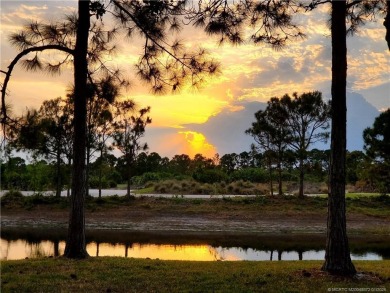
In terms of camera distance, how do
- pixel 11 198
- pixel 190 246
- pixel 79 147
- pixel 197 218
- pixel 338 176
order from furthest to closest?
pixel 11 198 → pixel 197 218 → pixel 190 246 → pixel 79 147 → pixel 338 176

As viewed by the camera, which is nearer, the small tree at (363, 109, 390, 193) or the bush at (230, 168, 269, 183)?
the small tree at (363, 109, 390, 193)

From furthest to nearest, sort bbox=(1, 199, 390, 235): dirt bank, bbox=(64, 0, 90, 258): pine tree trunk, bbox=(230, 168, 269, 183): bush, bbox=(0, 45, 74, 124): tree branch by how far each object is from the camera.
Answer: bbox=(230, 168, 269, 183): bush
bbox=(1, 199, 390, 235): dirt bank
bbox=(64, 0, 90, 258): pine tree trunk
bbox=(0, 45, 74, 124): tree branch

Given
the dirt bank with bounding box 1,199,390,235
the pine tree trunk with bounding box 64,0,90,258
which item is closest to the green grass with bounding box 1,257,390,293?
the pine tree trunk with bounding box 64,0,90,258

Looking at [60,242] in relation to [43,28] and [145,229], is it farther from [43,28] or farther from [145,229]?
[43,28]

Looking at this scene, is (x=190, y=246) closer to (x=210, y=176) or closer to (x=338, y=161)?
(x=338, y=161)

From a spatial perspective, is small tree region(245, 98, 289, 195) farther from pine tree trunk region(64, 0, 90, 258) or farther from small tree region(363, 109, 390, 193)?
pine tree trunk region(64, 0, 90, 258)

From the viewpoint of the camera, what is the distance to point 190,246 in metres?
22.0

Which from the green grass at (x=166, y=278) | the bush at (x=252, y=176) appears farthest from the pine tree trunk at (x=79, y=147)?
the bush at (x=252, y=176)

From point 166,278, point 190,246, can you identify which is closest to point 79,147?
point 166,278

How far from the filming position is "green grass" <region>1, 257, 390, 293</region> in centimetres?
828

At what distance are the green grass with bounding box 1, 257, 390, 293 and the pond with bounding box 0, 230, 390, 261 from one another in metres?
7.64

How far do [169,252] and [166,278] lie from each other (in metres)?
10.9

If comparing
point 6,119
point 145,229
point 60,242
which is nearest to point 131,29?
point 6,119

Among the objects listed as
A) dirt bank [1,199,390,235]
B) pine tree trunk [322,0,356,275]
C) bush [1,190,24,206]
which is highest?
pine tree trunk [322,0,356,275]
